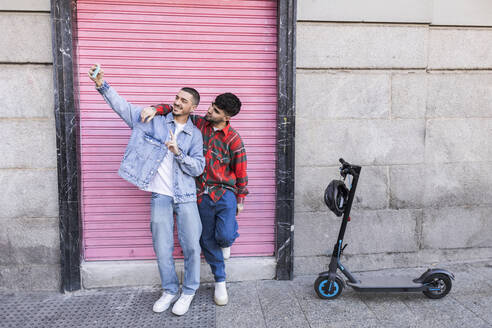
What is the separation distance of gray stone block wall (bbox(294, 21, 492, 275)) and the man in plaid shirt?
855 mm

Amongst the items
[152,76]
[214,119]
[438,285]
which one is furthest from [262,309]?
[152,76]

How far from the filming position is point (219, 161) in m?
3.65

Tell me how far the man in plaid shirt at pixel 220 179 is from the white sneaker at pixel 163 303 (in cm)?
44

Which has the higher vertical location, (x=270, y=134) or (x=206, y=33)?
(x=206, y=33)

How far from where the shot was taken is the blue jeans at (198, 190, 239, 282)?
143 inches

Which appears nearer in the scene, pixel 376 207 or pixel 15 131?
pixel 15 131

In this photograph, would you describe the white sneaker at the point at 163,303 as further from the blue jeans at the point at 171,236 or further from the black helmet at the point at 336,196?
the black helmet at the point at 336,196

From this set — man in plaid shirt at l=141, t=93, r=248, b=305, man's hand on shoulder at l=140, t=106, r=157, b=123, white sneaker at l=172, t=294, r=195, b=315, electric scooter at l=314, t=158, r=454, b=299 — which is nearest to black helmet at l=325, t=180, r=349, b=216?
electric scooter at l=314, t=158, r=454, b=299

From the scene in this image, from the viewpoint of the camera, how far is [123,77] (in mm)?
3982

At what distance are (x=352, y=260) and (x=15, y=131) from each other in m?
3.86

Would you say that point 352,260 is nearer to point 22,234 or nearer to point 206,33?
point 206,33

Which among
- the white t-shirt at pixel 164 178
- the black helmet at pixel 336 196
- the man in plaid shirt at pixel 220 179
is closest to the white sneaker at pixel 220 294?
the man in plaid shirt at pixel 220 179

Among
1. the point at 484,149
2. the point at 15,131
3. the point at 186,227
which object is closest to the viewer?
the point at 186,227

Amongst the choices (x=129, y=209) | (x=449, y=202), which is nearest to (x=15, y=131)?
(x=129, y=209)
